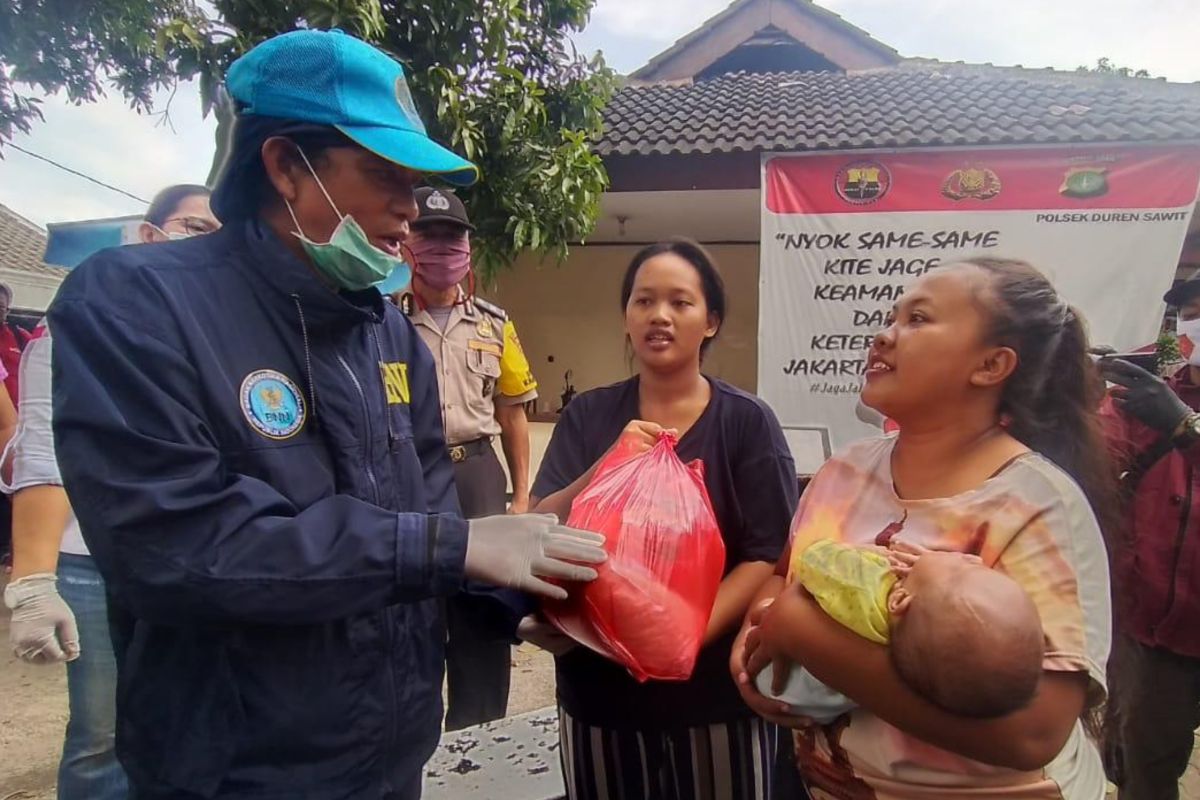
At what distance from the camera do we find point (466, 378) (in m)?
3.15

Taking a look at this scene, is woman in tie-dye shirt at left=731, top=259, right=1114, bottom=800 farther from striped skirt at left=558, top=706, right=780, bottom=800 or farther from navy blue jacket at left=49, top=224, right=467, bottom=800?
navy blue jacket at left=49, top=224, right=467, bottom=800

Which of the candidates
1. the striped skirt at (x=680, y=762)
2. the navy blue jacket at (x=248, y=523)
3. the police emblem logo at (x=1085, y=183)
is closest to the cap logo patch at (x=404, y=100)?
the navy blue jacket at (x=248, y=523)

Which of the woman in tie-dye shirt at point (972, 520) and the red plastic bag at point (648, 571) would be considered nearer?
the woman in tie-dye shirt at point (972, 520)

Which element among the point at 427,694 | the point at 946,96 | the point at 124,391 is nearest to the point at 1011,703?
the point at 427,694

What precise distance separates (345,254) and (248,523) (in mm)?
469

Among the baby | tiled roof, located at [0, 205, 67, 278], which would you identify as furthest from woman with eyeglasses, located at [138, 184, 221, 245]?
tiled roof, located at [0, 205, 67, 278]

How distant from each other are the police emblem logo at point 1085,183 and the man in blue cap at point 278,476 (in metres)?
5.68

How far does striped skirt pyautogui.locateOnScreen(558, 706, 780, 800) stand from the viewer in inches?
60.1

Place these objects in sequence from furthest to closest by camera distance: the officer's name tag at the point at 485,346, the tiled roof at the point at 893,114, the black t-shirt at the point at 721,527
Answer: the tiled roof at the point at 893,114
the officer's name tag at the point at 485,346
the black t-shirt at the point at 721,527

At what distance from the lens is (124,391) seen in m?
0.91

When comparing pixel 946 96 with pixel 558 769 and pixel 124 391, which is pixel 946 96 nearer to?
pixel 558 769

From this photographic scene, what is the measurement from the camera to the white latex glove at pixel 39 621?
71.4 inches

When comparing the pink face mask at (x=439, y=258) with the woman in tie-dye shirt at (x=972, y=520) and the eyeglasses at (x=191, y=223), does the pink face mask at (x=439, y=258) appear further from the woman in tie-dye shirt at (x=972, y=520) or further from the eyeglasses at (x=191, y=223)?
the woman in tie-dye shirt at (x=972, y=520)

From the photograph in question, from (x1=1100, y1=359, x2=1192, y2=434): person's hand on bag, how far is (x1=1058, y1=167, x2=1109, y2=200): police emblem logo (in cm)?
395
